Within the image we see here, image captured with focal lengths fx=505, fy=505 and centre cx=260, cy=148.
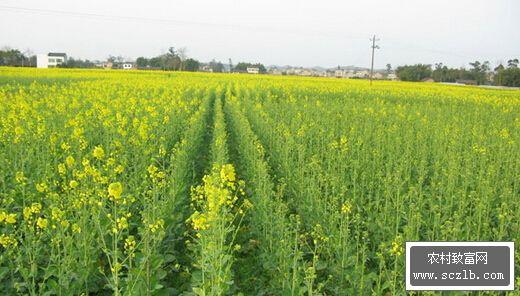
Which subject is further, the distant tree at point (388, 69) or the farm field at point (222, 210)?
the distant tree at point (388, 69)

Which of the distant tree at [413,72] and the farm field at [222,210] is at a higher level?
the distant tree at [413,72]

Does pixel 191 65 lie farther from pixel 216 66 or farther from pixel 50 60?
pixel 50 60

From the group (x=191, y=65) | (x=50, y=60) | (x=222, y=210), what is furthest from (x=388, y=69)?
(x=222, y=210)

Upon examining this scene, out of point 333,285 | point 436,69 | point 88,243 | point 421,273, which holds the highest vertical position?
point 436,69

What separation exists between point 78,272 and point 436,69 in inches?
3697

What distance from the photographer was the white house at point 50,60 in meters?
95.0

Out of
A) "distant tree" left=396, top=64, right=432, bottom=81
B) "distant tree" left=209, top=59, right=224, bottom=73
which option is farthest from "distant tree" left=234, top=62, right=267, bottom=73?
"distant tree" left=396, top=64, right=432, bottom=81

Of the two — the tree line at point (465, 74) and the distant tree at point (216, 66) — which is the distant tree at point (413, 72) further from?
the distant tree at point (216, 66)

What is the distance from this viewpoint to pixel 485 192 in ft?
19.2

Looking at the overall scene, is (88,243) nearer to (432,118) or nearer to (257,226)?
(257,226)

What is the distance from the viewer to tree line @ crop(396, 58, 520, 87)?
71575 mm

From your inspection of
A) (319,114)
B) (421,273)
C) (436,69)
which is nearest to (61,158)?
(421,273)

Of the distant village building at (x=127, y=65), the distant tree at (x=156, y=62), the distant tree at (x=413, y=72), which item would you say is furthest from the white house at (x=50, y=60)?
the distant tree at (x=413, y=72)

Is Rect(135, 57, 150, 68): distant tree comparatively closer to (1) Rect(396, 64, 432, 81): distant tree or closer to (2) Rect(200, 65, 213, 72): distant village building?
(2) Rect(200, 65, 213, 72): distant village building
